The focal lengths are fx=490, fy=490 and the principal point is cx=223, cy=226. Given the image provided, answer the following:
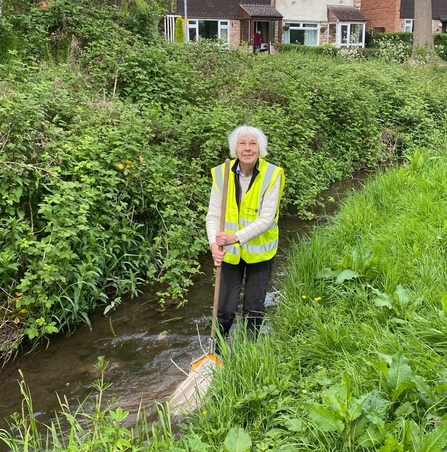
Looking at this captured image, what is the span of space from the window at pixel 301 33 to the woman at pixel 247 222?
32182mm

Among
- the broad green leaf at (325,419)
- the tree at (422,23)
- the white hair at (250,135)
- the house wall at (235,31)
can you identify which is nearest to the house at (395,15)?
the house wall at (235,31)

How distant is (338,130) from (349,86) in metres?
1.31

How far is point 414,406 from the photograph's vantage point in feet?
8.98

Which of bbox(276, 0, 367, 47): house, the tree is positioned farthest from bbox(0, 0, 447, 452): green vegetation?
bbox(276, 0, 367, 47): house

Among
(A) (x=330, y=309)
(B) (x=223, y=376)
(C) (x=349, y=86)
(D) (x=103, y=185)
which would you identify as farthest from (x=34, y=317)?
(C) (x=349, y=86)

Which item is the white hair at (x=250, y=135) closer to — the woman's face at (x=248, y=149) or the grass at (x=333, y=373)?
the woman's face at (x=248, y=149)

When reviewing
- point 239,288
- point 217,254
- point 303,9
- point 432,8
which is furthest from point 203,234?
point 432,8

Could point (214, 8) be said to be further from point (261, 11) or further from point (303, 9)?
point (303, 9)

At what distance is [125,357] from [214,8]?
104 feet

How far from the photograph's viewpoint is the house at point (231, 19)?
3130 centimetres

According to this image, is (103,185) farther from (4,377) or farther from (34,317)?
(4,377)

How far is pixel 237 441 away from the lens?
2.68 m

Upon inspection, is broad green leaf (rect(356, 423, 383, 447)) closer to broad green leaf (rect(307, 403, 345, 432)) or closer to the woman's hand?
broad green leaf (rect(307, 403, 345, 432))

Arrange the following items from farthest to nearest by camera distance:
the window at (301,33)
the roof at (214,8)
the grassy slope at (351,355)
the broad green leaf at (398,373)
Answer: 1. the window at (301,33)
2. the roof at (214,8)
3. the broad green leaf at (398,373)
4. the grassy slope at (351,355)
